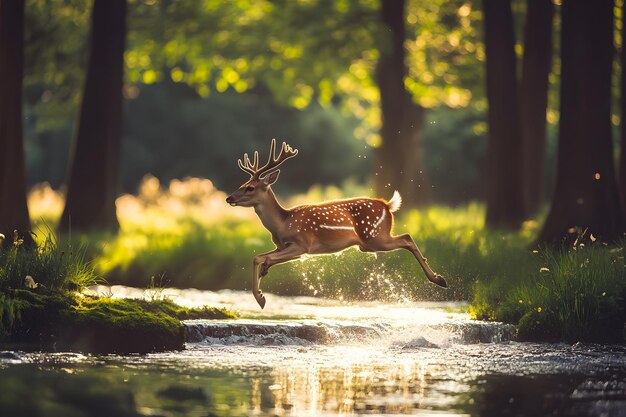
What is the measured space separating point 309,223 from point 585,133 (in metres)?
6.68

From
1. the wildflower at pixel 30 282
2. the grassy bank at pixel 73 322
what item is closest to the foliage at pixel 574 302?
the grassy bank at pixel 73 322

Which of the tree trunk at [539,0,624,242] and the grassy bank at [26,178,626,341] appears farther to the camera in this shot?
the tree trunk at [539,0,624,242]

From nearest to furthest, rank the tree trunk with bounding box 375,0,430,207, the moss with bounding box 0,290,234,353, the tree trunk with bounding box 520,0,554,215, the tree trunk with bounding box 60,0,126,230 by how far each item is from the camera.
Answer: the moss with bounding box 0,290,234,353 < the tree trunk with bounding box 60,0,126,230 < the tree trunk with bounding box 520,0,554,215 < the tree trunk with bounding box 375,0,430,207

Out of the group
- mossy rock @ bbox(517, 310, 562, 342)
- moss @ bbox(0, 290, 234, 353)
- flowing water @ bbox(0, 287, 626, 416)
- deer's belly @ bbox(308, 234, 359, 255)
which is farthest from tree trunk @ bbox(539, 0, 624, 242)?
moss @ bbox(0, 290, 234, 353)

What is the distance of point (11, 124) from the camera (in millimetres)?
20188

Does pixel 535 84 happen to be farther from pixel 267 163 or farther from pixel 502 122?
pixel 267 163

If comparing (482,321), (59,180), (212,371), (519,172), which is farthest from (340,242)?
(59,180)

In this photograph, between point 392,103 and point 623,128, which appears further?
point 392,103

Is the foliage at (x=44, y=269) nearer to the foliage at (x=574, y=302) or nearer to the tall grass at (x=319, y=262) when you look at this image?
the tall grass at (x=319, y=262)

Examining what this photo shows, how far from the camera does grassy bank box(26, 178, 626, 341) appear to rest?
14727 millimetres

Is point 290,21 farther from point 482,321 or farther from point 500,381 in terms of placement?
point 500,381

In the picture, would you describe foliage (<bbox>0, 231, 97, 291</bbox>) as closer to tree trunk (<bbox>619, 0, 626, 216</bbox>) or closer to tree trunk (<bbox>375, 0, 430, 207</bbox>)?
tree trunk (<bbox>619, 0, 626, 216</bbox>)

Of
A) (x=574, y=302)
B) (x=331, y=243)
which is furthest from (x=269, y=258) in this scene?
(x=574, y=302)

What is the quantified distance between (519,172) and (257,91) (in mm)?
35526
